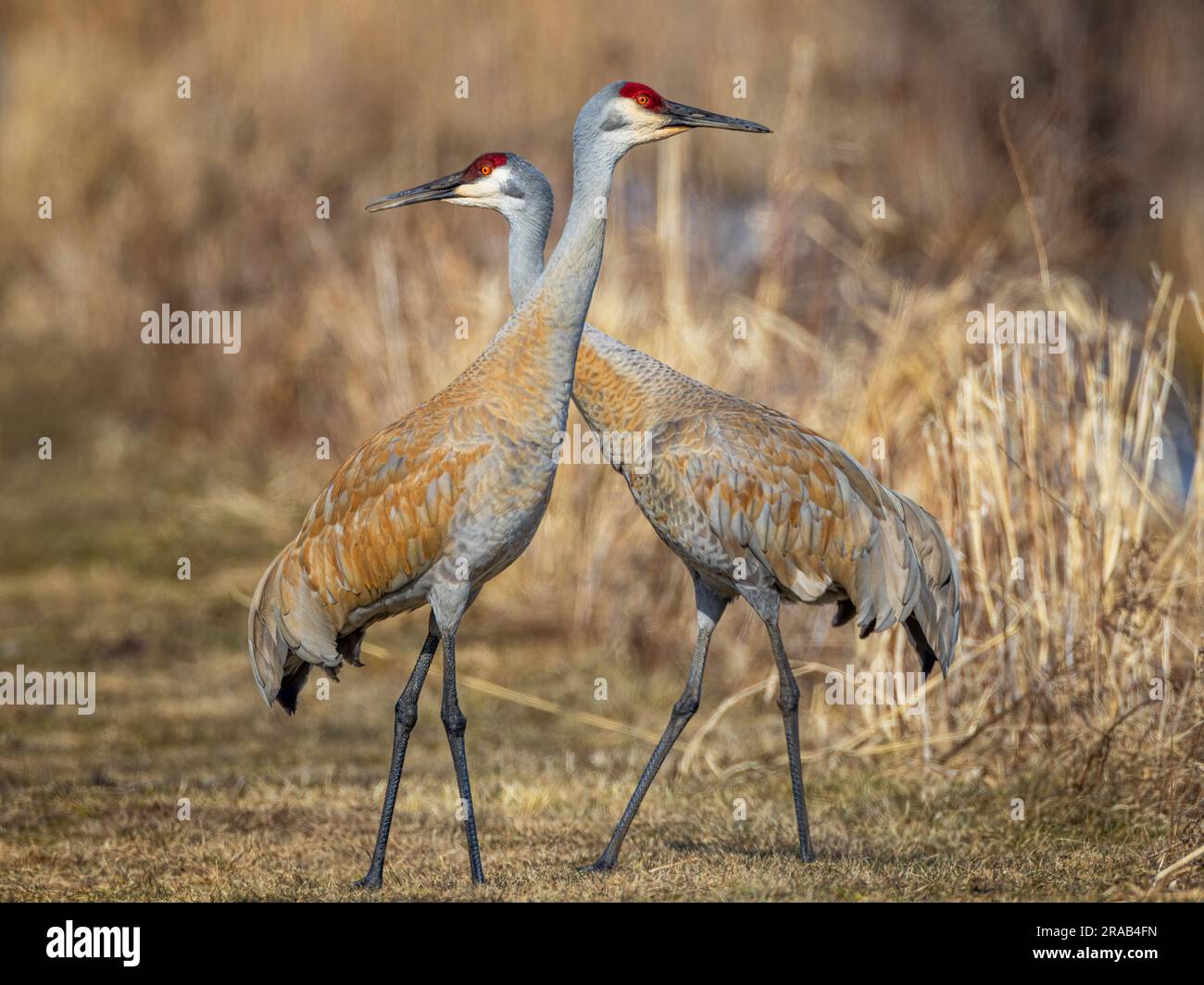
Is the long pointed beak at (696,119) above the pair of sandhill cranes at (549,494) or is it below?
above

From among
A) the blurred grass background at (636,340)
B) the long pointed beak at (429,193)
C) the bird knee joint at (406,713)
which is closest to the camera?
the bird knee joint at (406,713)

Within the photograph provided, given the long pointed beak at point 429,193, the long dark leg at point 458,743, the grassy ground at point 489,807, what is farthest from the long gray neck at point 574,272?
the grassy ground at point 489,807

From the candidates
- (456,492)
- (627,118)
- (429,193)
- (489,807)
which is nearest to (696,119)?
(627,118)

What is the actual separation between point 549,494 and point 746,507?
0.57 meters

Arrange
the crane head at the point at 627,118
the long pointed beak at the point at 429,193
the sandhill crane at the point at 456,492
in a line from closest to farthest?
the sandhill crane at the point at 456,492 → the crane head at the point at 627,118 → the long pointed beak at the point at 429,193

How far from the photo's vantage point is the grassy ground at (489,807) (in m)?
4.92

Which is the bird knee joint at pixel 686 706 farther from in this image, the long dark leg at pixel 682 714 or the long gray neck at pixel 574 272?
the long gray neck at pixel 574 272

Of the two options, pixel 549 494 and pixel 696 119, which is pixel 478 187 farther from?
pixel 549 494

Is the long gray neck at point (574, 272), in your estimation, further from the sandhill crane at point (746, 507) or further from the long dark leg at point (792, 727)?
the long dark leg at point (792, 727)

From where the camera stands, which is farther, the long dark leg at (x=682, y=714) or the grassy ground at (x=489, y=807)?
the long dark leg at (x=682, y=714)

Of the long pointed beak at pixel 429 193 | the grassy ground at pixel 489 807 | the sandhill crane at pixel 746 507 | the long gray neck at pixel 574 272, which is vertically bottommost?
the grassy ground at pixel 489 807

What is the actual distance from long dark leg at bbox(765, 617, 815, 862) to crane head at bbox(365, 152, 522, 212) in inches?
59.9
